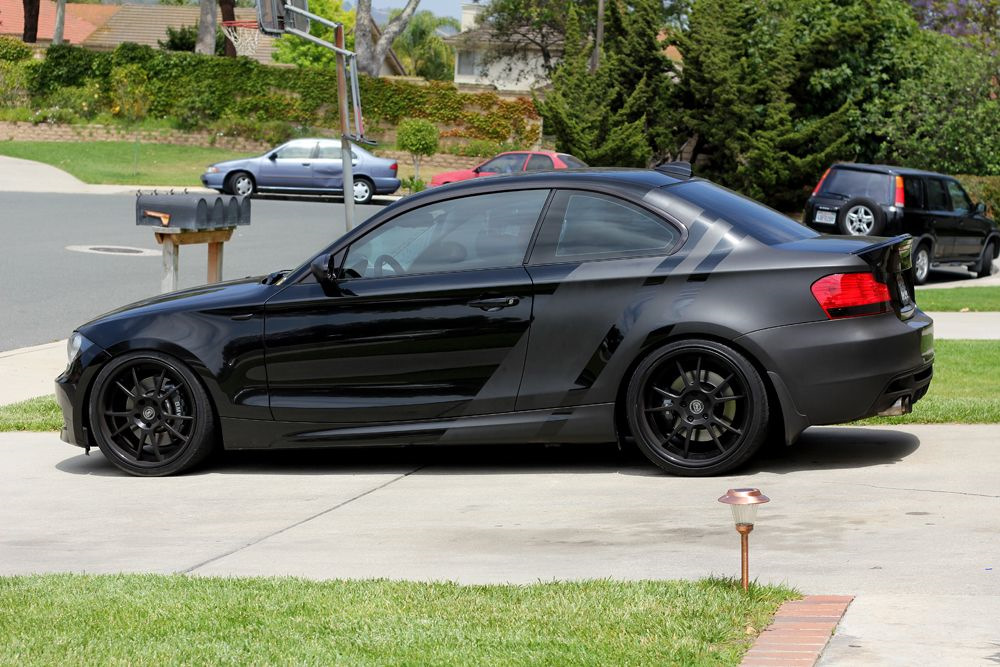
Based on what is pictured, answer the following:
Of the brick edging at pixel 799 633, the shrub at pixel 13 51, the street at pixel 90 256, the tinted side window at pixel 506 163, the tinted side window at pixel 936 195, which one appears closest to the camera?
the brick edging at pixel 799 633

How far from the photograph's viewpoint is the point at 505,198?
752cm

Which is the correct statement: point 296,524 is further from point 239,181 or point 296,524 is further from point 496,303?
point 239,181

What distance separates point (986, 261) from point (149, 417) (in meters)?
19.2

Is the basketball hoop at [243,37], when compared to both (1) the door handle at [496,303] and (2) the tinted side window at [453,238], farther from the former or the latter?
(1) the door handle at [496,303]

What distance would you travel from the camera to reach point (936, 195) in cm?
2273

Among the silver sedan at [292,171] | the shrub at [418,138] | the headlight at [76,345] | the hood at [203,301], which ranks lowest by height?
the headlight at [76,345]

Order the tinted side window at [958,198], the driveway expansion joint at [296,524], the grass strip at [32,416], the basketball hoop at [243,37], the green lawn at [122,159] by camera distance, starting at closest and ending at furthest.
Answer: the driveway expansion joint at [296,524]
the grass strip at [32,416]
the tinted side window at [958,198]
the green lawn at [122,159]
the basketball hoop at [243,37]

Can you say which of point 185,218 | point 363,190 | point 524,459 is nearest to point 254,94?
point 363,190

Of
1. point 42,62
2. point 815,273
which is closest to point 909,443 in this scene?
point 815,273

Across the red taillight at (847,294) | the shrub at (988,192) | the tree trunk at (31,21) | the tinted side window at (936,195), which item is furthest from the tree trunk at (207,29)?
the red taillight at (847,294)

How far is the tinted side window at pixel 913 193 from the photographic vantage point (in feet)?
71.8

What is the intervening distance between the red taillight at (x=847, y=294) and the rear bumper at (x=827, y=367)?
48 mm

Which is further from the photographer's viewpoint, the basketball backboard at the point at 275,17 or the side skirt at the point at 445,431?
the basketball backboard at the point at 275,17

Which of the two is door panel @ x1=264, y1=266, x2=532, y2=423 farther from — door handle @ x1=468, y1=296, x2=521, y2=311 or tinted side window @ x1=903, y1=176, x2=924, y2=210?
tinted side window @ x1=903, y1=176, x2=924, y2=210
